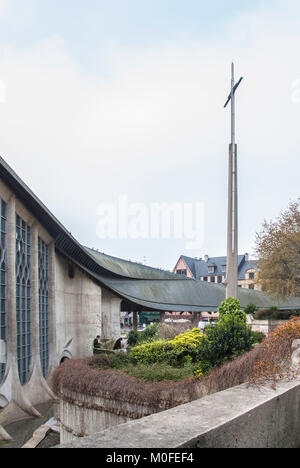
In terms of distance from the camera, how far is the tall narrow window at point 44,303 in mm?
23516

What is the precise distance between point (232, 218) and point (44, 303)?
11184 mm

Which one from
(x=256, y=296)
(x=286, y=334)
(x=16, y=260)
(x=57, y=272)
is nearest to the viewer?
(x=286, y=334)

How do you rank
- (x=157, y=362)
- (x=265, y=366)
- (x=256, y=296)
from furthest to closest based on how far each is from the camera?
(x=256, y=296), (x=157, y=362), (x=265, y=366)

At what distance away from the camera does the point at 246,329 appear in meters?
10.6

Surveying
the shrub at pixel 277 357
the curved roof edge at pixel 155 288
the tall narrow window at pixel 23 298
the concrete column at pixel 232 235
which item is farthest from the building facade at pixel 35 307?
the shrub at pixel 277 357

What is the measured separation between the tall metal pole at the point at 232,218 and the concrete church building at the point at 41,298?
8.78 m

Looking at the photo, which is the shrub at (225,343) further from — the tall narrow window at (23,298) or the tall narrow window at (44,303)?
the tall narrow window at (44,303)

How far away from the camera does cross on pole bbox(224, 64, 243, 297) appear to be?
1948 cm

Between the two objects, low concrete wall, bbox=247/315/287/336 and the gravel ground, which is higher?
low concrete wall, bbox=247/315/287/336

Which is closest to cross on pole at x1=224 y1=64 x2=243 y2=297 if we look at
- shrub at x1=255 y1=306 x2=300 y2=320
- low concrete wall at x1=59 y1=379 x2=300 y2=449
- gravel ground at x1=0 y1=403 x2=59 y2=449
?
gravel ground at x1=0 y1=403 x2=59 y2=449

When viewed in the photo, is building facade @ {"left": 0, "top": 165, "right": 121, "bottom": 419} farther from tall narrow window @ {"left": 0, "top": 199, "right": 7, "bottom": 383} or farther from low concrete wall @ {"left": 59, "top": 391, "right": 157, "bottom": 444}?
low concrete wall @ {"left": 59, "top": 391, "right": 157, "bottom": 444}
